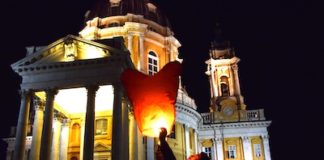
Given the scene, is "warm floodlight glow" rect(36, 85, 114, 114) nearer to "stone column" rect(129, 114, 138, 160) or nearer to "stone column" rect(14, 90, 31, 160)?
"stone column" rect(14, 90, 31, 160)

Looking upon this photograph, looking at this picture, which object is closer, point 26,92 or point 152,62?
point 26,92

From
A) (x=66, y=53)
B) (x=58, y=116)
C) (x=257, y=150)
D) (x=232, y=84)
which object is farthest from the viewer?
(x=232, y=84)

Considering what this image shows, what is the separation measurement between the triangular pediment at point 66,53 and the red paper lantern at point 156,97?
17662 millimetres

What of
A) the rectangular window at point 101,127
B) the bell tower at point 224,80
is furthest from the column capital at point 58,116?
the bell tower at point 224,80

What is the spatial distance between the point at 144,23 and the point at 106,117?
470 inches

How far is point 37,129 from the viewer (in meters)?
23.7

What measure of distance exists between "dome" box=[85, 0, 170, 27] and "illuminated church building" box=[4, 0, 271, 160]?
0.35 feet

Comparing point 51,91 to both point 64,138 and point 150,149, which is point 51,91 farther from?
point 150,149

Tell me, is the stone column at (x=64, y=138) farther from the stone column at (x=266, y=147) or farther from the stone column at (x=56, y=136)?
the stone column at (x=266, y=147)

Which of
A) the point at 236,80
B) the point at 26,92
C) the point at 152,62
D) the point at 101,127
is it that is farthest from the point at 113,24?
the point at 236,80

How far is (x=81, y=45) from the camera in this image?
2372cm

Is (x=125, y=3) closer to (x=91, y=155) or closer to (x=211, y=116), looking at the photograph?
(x=211, y=116)

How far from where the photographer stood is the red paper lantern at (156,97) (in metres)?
5.82

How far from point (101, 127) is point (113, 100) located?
22.8ft
